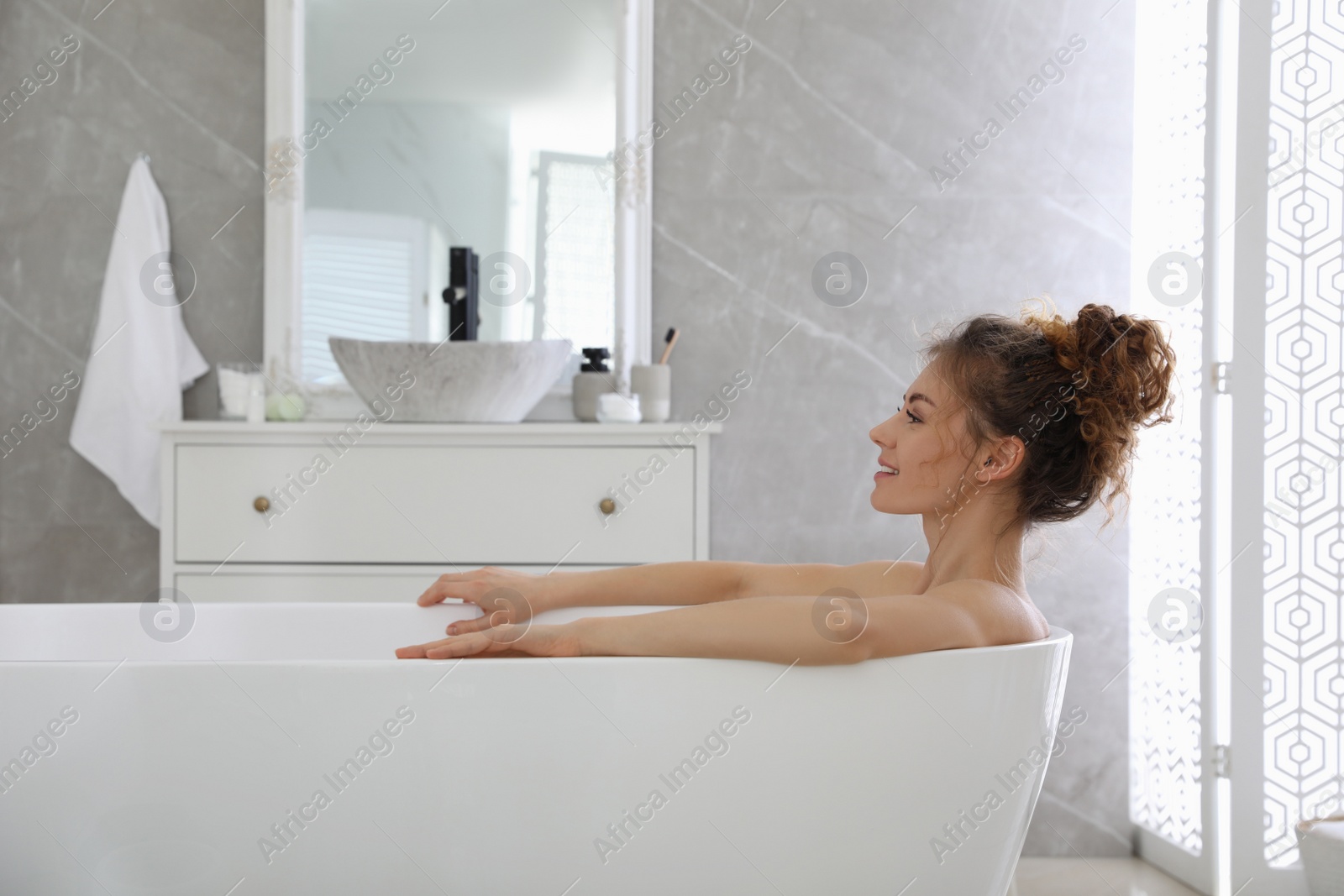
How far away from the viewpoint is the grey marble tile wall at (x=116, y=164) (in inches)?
91.6

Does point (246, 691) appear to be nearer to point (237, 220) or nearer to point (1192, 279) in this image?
point (237, 220)

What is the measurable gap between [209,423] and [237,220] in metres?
0.63

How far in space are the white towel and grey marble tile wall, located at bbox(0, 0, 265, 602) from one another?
70mm

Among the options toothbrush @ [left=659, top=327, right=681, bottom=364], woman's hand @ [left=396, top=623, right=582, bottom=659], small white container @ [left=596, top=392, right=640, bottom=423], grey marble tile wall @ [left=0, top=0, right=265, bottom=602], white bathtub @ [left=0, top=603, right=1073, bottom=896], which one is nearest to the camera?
white bathtub @ [left=0, top=603, right=1073, bottom=896]

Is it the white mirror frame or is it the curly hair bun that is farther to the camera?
the white mirror frame

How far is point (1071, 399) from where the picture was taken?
1.21 metres

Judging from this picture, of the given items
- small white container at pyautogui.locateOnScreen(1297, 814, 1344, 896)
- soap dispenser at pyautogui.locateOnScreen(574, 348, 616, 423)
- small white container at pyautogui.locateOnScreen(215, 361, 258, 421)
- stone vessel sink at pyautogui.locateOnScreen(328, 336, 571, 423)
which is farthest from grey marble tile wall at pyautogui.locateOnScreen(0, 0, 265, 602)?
small white container at pyautogui.locateOnScreen(1297, 814, 1344, 896)

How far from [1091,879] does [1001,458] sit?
1292mm

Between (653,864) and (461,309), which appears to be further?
(461,309)

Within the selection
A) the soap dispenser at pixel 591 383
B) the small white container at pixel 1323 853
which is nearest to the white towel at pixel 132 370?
the soap dispenser at pixel 591 383

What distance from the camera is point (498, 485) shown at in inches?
76.4

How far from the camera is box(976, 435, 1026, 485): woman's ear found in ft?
4.02

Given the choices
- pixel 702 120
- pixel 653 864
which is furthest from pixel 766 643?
pixel 702 120

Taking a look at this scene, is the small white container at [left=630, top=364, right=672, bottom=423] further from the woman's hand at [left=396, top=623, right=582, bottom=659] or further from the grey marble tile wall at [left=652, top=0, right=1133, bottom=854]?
the woman's hand at [left=396, top=623, right=582, bottom=659]
